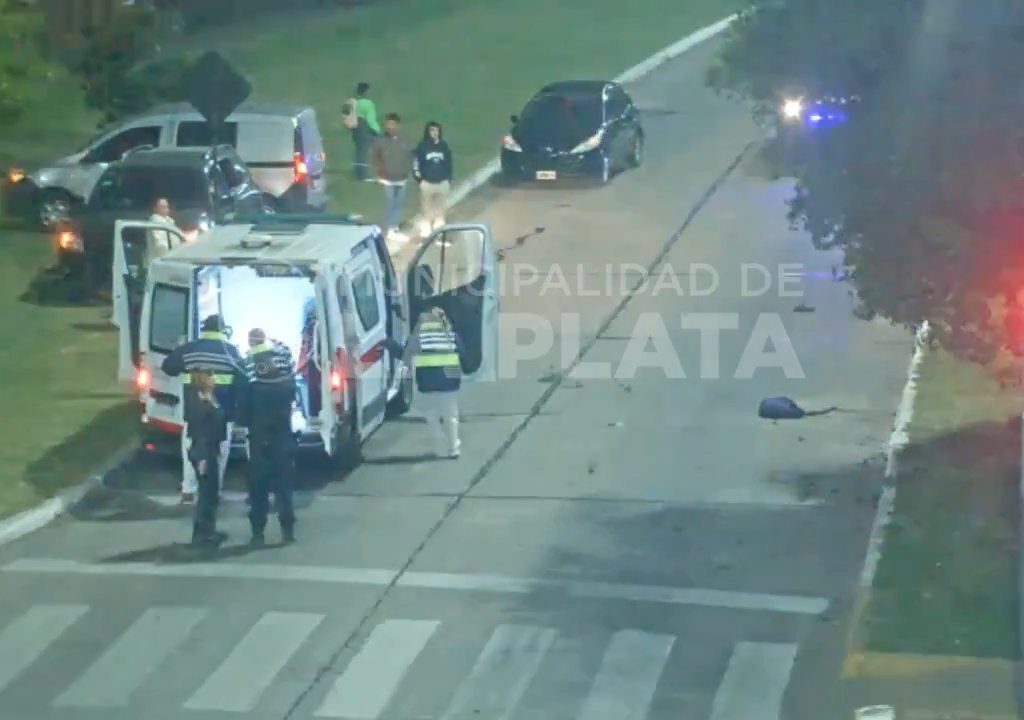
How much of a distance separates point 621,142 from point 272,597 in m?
19.8

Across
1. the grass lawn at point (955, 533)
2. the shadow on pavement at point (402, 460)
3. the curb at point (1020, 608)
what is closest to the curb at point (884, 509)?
the grass lawn at point (955, 533)

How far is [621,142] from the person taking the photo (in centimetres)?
3262

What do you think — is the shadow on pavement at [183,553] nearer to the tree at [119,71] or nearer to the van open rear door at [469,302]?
the van open rear door at [469,302]

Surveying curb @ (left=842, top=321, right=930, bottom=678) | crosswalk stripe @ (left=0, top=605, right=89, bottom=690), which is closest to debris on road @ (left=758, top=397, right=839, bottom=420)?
curb @ (left=842, top=321, right=930, bottom=678)

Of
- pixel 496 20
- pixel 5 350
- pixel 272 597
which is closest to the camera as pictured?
pixel 272 597

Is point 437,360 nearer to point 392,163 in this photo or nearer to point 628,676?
point 628,676

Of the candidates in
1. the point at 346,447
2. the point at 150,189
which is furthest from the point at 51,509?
the point at 150,189

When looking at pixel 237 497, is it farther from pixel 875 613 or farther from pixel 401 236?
pixel 401 236

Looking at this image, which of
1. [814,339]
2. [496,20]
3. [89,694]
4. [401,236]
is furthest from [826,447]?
[496,20]

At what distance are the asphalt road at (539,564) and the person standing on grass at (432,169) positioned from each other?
12.1 feet

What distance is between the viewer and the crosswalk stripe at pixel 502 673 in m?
11.6

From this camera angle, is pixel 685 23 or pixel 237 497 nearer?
pixel 237 497

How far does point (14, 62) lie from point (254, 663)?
55.1ft

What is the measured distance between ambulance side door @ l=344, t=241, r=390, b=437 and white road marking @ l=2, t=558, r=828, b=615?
2.58 metres
